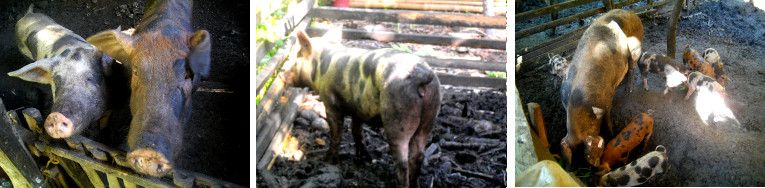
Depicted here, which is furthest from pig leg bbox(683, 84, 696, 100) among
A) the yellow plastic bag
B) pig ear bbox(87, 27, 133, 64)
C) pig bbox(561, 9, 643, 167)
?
pig ear bbox(87, 27, 133, 64)

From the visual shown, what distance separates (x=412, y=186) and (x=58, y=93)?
151 centimetres

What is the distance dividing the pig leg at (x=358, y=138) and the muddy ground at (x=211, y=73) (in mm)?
492

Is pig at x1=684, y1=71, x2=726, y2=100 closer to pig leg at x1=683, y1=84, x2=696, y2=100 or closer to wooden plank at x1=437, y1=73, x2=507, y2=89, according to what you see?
pig leg at x1=683, y1=84, x2=696, y2=100

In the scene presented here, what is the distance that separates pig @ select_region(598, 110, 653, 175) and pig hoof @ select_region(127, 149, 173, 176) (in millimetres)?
1832

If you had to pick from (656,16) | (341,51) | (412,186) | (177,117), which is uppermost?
(656,16)

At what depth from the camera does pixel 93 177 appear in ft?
8.77

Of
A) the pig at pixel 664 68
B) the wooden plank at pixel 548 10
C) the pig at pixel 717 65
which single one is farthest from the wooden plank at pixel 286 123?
the pig at pixel 717 65

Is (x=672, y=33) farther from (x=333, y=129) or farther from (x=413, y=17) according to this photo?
(x=333, y=129)

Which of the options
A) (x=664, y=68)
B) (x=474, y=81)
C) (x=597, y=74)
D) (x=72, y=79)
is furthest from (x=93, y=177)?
(x=664, y=68)

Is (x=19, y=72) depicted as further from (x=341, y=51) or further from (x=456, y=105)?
(x=456, y=105)

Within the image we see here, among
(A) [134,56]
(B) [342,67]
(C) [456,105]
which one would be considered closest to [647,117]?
(C) [456,105]

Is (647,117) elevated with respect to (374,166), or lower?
elevated

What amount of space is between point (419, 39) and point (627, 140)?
100cm

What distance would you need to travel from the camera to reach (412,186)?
2.65 meters
